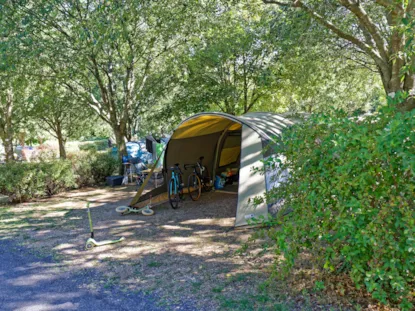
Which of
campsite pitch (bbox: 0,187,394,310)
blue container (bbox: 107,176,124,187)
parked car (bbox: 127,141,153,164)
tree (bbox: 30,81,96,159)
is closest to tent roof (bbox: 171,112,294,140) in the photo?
campsite pitch (bbox: 0,187,394,310)

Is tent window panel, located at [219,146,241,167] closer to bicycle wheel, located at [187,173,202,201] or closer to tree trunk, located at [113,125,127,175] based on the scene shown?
bicycle wheel, located at [187,173,202,201]

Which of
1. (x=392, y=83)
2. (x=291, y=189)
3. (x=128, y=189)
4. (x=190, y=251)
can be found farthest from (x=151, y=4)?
(x=291, y=189)

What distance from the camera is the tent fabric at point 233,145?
559 centimetres

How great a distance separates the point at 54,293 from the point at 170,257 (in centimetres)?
144

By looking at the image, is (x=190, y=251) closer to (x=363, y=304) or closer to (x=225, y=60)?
(x=363, y=304)

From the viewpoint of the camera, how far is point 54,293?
3.60m

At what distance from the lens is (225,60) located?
458 inches

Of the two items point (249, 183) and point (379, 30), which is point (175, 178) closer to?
point (249, 183)

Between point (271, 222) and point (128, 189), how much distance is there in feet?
24.4

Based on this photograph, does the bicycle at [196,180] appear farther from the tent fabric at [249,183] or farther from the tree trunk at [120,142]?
the tree trunk at [120,142]

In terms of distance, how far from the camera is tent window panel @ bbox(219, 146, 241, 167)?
9695mm

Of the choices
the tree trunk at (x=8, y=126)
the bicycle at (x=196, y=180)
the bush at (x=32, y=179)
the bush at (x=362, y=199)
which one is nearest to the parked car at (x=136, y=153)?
the bush at (x=32, y=179)

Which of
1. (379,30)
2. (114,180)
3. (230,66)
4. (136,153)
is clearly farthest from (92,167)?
(379,30)

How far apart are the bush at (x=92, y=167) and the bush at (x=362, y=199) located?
8573 millimetres
